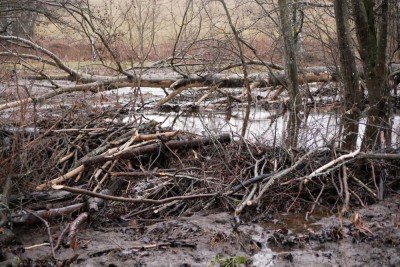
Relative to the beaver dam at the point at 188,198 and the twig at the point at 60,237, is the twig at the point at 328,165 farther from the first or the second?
the twig at the point at 60,237

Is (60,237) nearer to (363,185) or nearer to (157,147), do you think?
(157,147)

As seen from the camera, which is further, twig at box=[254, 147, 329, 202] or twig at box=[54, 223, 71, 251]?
twig at box=[254, 147, 329, 202]

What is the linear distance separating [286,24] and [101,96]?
431 centimetres

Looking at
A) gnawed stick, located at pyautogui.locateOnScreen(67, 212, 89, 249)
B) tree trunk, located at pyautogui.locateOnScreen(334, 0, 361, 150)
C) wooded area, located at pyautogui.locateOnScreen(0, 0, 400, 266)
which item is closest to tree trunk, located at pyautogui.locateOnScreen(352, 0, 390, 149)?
wooded area, located at pyautogui.locateOnScreen(0, 0, 400, 266)

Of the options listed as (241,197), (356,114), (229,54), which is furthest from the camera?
(229,54)

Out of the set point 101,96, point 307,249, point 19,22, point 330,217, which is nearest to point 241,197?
point 330,217

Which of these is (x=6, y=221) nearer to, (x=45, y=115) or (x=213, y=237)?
(x=213, y=237)

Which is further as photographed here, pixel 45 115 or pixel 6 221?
pixel 45 115

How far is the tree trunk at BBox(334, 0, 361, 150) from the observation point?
7668 millimetres

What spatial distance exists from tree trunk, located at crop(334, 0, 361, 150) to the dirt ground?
2154mm

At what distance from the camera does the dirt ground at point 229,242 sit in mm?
4609

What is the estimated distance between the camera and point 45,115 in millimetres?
9328

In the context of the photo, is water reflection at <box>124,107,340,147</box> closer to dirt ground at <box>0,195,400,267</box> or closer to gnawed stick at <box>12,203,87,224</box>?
dirt ground at <box>0,195,400,267</box>

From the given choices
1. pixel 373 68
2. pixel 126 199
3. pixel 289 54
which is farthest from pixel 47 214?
pixel 289 54
